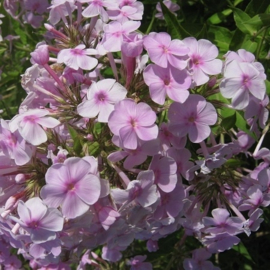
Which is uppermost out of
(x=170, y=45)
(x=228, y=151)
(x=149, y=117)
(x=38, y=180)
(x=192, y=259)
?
(x=170, y=45)

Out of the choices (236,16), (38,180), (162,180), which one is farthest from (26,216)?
(236,16)

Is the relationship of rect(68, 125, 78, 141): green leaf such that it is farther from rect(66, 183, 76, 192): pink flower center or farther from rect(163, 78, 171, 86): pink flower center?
rect(163, 78, 171, 86): pink flower center

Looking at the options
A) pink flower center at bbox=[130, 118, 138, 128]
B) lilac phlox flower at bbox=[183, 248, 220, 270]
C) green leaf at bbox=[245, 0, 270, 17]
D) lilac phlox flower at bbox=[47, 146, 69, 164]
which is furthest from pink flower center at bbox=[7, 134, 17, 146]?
green leaf at bbox=[245, 0, 270, 17]

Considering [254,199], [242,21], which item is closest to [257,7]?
[242,21]

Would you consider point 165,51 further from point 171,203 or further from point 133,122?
point 171,203

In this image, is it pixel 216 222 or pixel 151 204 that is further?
pixel 216 222

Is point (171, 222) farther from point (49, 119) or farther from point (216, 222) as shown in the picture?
point (49, 119)
